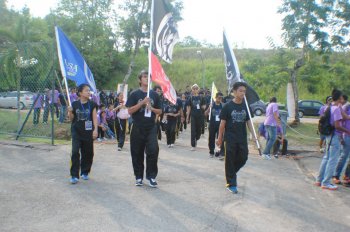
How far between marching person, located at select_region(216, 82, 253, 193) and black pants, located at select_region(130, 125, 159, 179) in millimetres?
1097

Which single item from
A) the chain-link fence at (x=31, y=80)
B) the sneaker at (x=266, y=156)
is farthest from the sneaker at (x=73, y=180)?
the sneaker at (x=266, y=156)

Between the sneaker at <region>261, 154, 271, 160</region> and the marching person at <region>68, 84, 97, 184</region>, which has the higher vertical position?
the marching person at <region>68, 84, 97, 184</region>

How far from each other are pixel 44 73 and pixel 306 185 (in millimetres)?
7974

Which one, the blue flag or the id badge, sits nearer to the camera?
the id badge

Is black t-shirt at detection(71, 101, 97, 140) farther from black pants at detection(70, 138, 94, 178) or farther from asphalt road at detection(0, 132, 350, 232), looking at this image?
asphalt road at detection(0, 132, 350, 232)

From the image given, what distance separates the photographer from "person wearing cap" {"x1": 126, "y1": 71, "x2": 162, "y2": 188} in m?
6.71

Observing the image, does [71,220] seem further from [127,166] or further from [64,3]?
[64,3]

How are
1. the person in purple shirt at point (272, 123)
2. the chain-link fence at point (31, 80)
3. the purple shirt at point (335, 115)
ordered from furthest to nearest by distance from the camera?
the person in purple shirt at point (272, 123) → the chain-link fence at point (31, 80) → the purple shirt at point (335, 115)

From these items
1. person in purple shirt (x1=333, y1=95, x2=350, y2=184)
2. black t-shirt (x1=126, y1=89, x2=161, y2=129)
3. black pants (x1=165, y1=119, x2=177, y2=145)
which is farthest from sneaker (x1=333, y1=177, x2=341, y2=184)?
black pants (x1=165, y1=119, x2=177, y2=145)

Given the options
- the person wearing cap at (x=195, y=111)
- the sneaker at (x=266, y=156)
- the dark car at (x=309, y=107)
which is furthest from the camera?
the dark car at (x=309, y=107)

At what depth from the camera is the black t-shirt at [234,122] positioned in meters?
6.71

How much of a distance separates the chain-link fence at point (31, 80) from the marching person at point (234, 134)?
5488 mm

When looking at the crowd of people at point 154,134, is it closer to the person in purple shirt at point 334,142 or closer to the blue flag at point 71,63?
the person in purple shirt at point 334,142

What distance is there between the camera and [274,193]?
695 cm
